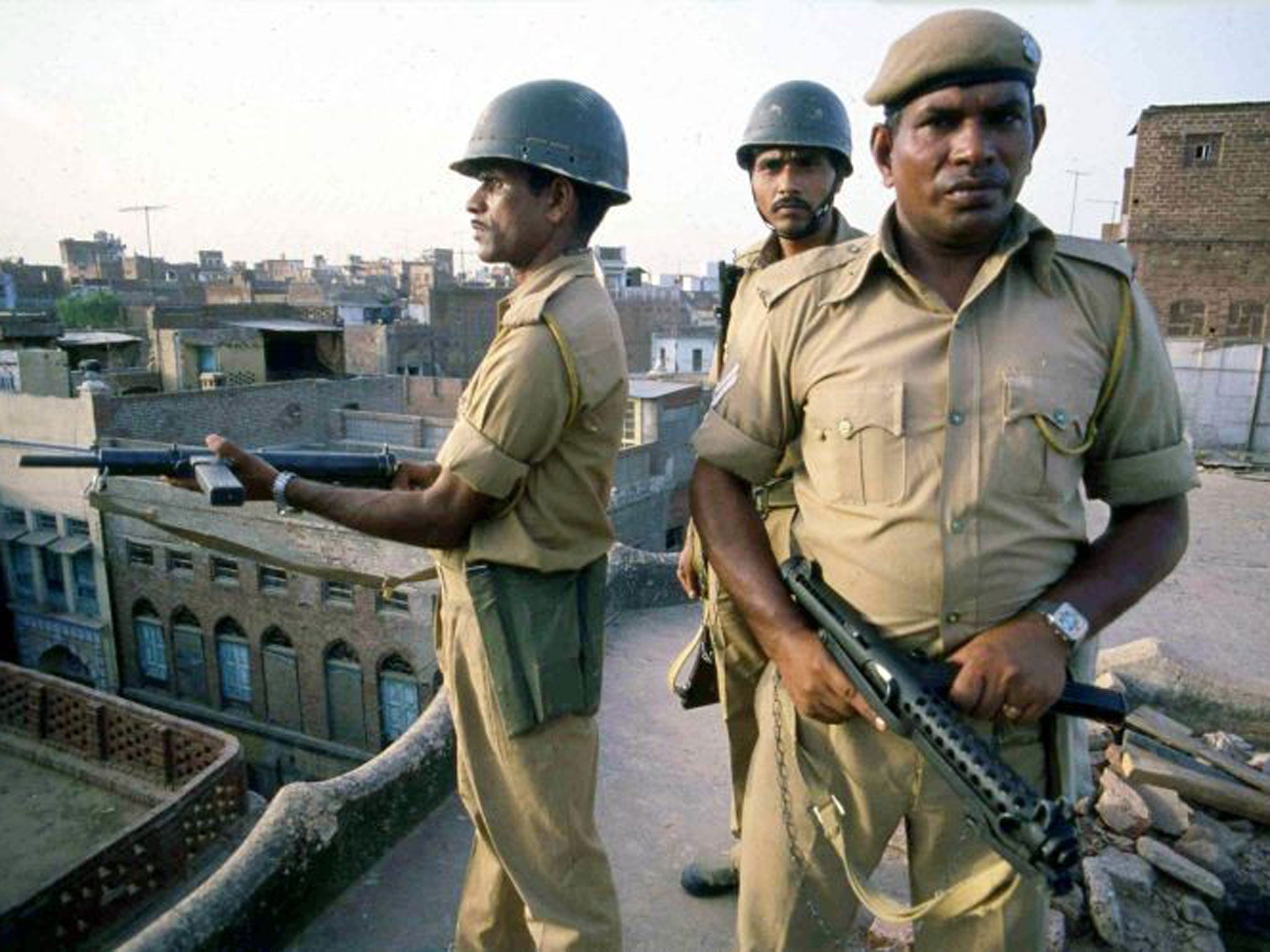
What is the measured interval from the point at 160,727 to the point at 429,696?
6.32 metres

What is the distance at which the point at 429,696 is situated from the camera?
18203mm

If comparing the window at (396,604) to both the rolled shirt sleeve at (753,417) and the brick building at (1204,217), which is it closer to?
the brick building at (1204,217)

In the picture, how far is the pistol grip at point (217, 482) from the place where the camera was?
7.71ft

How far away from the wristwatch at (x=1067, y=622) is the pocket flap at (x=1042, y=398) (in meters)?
0.35

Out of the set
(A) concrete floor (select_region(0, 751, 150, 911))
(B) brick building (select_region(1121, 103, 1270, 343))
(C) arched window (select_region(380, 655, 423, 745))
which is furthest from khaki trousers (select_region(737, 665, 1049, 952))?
(B) brick building (select_region(1121, 103, 1270, 343))

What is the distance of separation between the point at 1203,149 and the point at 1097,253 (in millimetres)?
19772

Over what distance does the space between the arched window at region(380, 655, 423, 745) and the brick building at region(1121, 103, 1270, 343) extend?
16875 mm

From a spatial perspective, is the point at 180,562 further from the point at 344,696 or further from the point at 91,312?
the point at 91,312

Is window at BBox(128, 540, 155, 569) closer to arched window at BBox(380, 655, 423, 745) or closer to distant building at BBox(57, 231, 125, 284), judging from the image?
arched window at BBox(380, 655, 423, 745)

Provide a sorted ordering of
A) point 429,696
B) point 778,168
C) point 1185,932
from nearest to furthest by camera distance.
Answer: point 1185,932
point 778,168
point 429,696

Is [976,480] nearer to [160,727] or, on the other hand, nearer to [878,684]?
[878,684]

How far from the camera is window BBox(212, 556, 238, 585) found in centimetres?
2000

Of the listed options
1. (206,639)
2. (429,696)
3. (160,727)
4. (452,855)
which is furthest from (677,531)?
(452,855)

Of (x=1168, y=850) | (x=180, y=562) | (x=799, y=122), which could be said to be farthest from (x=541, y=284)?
(x=180, y=562)
